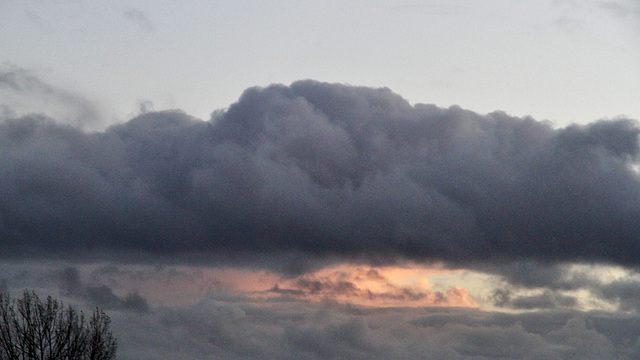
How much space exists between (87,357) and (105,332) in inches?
184

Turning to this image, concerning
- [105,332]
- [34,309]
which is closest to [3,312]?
[34,309]

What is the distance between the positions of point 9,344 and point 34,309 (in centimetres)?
645

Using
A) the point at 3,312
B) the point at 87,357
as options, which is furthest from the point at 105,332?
the point at 3,312

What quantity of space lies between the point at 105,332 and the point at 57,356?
842cm

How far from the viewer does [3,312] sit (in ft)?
563

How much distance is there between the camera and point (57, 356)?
566 feet

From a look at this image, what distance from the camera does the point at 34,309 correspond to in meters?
174

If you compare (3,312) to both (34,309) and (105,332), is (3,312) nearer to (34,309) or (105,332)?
(34,309)

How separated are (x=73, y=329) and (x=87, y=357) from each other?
4799 millimetres

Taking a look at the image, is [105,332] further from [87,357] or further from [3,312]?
[3,312]

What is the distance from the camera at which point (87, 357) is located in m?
175

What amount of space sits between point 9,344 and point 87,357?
1197 cm

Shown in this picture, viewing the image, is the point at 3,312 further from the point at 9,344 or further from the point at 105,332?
the point at 105,332

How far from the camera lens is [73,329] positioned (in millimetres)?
175250
